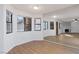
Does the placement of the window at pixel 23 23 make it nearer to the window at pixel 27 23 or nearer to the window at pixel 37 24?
the window at pixel 27 23

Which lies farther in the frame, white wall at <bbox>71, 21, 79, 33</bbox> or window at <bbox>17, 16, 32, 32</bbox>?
white wall at <bbox>71, 21, 79, 33</bbox>

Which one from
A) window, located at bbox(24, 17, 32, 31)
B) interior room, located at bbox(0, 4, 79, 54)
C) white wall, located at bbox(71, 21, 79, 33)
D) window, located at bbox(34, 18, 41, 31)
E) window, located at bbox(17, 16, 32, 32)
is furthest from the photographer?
white wall, located at bbox(71, 21, 79, 33)

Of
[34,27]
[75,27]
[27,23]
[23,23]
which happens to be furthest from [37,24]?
[75,27]

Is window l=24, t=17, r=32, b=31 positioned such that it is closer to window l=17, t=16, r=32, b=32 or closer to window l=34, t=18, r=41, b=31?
window l=17, t=16, r=32, b=32

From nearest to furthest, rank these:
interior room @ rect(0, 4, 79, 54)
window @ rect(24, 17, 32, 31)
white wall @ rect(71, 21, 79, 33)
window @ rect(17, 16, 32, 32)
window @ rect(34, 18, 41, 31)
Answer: interior room @ rect(0, 4, 79, 54), window @ rect(17, 16, 32, 32), window @ rect(24, 17, 32, 31), window @ rect(34, 18, 41, 31), white wall @ rect(71, 21, 79, 33)

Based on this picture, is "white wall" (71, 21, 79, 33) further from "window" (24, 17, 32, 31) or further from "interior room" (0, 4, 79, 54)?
"window" (24, 17, 32, 31)

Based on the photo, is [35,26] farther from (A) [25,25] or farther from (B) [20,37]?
(B) [20,37]

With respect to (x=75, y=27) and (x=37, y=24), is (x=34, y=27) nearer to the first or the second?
(x=37, y=24)

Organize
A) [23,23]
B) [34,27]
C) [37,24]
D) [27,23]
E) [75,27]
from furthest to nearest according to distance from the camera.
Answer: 1. [75,27]
2. [37,24]
3. [34,27]
4. [27,23]
5. [23,23]

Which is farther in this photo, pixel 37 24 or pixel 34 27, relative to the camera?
pixel 37 24

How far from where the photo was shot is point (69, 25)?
10.7 metres

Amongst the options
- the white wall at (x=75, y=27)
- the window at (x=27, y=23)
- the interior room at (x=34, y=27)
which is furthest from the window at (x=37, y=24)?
the white wall at (x=75, y=27)

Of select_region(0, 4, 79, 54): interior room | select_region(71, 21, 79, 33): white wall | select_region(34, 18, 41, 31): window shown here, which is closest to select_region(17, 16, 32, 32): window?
select_region(0, 4, 79, 54): interior room
